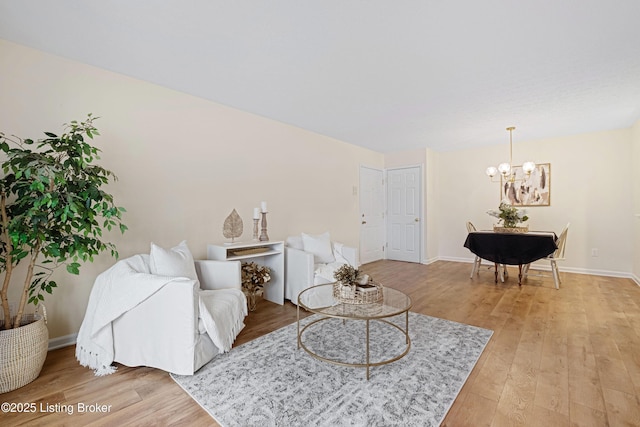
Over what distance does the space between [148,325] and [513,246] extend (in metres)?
4.40

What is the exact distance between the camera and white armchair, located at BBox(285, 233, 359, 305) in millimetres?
3238

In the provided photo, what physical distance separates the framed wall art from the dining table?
1.19m

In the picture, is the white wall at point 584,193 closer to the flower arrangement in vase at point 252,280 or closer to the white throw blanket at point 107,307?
the flower arrangement in vase at point 252,280

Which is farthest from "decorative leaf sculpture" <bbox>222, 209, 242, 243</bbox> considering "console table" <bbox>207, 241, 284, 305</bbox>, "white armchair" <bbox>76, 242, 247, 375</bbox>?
"white armchair" <bbox>76, 242, 247, 375</bbox>

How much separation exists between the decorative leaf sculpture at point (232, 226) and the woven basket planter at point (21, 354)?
5.30ft


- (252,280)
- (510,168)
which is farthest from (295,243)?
(510,168)

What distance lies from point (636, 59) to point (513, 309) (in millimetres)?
2468

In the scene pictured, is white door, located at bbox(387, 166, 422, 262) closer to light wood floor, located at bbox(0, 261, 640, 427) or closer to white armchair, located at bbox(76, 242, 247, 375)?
light wood floor, located at bbox(0, 261, 640, 427)

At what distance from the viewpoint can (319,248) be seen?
3.69 metres

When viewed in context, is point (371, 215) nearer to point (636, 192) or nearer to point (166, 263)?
point (636, 192)

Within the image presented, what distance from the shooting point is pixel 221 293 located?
244 cm

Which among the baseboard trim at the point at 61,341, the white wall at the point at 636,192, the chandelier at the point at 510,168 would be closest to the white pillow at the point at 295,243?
the baseboard trim at the point at 61,341

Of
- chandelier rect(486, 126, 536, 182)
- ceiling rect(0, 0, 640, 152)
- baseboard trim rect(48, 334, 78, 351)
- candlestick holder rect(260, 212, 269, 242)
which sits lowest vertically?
baseboard trim rect(48, 334, 78, 351)

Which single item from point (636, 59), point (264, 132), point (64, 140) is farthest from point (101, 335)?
point (636, 59)
